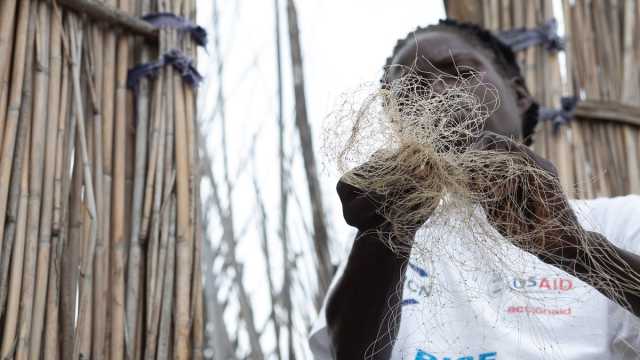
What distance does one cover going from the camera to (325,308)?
1271 mm

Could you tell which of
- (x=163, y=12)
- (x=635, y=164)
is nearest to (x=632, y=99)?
(x=635, y=164)

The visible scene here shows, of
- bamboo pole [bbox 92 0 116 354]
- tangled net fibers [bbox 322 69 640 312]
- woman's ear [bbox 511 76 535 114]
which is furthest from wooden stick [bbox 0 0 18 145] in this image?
woman's ear [bbox 511 76 535 114]

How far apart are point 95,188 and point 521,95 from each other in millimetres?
684

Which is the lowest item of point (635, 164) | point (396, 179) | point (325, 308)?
point (325, 308)

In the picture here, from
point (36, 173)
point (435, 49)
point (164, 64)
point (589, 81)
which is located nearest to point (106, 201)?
point (36, 173)

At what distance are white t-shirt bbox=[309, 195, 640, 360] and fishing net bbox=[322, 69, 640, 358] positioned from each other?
126 millimetres

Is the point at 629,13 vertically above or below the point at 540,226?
above

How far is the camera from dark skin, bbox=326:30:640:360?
3.36 feet

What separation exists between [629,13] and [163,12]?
106 centimetres

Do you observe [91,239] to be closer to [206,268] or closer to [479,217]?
[206,268]

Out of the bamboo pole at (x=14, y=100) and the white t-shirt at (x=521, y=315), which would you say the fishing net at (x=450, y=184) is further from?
the bamboo pole at (x=14, y=100)

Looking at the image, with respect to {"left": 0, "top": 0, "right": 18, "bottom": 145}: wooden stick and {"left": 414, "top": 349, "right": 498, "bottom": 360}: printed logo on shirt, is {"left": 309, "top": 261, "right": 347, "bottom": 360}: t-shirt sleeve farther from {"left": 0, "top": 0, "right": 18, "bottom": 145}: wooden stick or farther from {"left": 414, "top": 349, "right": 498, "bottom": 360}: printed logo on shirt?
{"left": 0, "top": 0, "right": 18, "bottom": 145}: wooden stick

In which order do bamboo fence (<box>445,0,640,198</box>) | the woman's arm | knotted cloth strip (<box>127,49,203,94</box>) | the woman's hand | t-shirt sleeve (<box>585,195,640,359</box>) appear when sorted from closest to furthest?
the woman's hand
the woman's arm
t-shirt sleeve (<box>585,195,640,359</box>)
knotted cloth strip (<box>127,49,203,94</box>)
bamboo fence (<box>445,0,640,198</box>)

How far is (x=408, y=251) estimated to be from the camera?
1.05 meters
